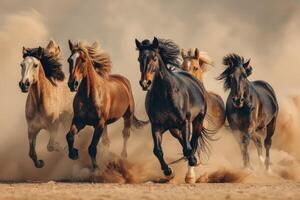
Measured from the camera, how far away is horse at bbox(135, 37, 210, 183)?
2075 centimetres

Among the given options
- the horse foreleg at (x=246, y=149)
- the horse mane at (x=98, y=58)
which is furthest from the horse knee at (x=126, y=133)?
the horse foreleg at (x=246, y=149)

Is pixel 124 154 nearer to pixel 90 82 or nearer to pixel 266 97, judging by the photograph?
pixel 90 82

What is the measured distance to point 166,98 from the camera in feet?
69.4

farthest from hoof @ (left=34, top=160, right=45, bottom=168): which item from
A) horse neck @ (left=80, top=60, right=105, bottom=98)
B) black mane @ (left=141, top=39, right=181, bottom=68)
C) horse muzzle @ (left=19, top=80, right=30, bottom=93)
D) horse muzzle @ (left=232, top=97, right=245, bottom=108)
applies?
horse muzzle @ (left=232, top=97, right=245, bottom=108)

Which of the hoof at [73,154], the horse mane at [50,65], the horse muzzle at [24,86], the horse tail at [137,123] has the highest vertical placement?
the horse mane at [50,65]

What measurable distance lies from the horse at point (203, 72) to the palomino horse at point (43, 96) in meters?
3.33

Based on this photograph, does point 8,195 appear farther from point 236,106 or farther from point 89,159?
point 236,106

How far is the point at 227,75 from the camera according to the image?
2430 cm

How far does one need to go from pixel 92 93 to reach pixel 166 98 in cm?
172

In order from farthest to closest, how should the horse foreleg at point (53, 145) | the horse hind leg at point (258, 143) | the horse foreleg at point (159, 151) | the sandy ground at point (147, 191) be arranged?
the horse hind leg at point (258, 143), the horse foreleg at point (53, 145), the horse foreleg at point (159, 151), the sandy ground at point (147, 191)

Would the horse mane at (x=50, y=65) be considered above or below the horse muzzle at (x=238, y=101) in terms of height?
above

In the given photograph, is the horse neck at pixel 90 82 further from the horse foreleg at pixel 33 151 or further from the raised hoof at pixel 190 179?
the raised hoof at pixel 190 179

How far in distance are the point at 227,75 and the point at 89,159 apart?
389 cm

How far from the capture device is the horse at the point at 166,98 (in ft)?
68.1
